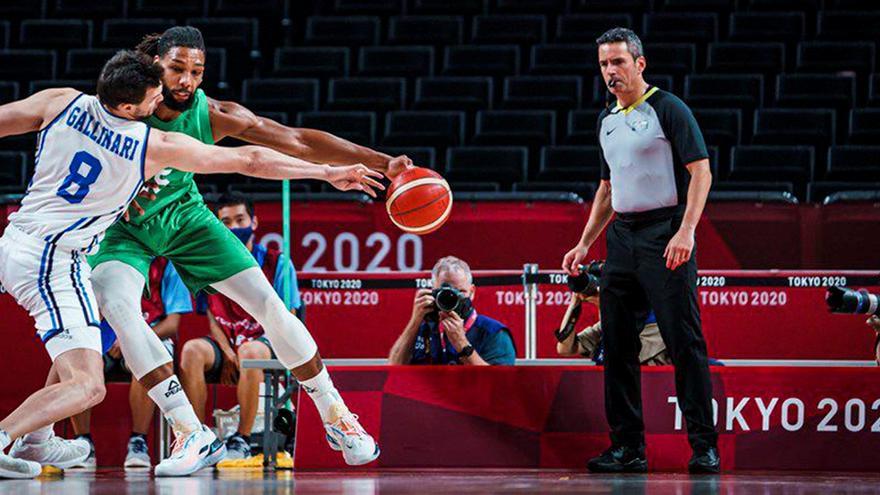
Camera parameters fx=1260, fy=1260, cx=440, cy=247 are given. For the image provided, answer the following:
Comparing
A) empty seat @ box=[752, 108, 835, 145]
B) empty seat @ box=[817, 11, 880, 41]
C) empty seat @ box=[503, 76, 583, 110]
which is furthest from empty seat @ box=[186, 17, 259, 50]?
empty seat @ box=[817, 11, 880, 41]

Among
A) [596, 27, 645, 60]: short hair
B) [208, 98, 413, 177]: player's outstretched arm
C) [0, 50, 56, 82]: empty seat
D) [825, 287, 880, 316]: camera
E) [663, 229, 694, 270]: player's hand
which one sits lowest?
[825, 287, 880, 316]: camera

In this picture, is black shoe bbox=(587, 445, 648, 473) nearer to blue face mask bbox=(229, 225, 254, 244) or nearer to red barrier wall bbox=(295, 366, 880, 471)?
red barrier wall bbox=(295, 366, 880, 471)

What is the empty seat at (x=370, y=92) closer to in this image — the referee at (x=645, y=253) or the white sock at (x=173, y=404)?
the referee at (x=645, y=253)

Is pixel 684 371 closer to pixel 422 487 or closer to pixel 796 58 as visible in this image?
pixel 422 487

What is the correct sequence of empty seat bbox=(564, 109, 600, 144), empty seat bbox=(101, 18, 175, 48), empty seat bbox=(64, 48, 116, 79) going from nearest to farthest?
1. empty seat bbox=(564, 109, 600, 144)
2. empty seat bbox=(64, 48, 116, 79)
3. empty seat bbox=(101, 18, 175, 48)

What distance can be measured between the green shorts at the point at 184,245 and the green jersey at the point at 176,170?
0.12 ft

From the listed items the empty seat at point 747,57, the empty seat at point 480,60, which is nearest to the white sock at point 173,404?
the empty seat at point 480,60

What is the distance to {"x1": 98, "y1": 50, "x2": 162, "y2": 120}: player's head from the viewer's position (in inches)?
177

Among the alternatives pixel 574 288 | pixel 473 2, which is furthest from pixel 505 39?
pixel 574 288

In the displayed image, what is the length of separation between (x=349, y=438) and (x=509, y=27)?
7.92 meters

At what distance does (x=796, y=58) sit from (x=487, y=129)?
304cm

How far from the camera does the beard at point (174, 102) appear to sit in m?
5.08

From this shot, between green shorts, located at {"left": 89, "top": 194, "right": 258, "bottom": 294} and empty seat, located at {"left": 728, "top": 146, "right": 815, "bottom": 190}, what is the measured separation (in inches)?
226

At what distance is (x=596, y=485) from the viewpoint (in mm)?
4332
